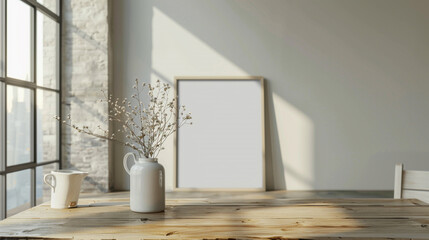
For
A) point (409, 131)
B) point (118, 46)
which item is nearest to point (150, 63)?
point (118, 46)

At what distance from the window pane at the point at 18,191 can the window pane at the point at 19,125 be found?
0.13 m

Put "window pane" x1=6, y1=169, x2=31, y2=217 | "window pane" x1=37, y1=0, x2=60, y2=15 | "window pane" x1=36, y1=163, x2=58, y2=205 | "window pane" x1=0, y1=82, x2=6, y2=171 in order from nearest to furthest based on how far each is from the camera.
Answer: "window pane" x1=0, y1=82, x2=6, y2=171 < "window pane" x1=6, y1=169, x2=31, y2=217 < "window pane" x1=36, y1=163, x2=58, y2=205 < "window pane" x1=37, y1=0, x2=60, y2=15

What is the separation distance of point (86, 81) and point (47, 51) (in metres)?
0.57

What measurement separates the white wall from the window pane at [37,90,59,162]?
0.77 meters

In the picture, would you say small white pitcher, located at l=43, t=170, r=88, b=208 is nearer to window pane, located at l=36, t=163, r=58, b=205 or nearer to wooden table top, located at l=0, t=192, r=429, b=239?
wooden table top, located at l=0, t=192, r=429, b=239

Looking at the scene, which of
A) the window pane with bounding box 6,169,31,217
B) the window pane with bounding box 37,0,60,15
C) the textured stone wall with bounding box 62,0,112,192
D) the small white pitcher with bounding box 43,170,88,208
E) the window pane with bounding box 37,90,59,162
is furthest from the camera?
the textured stone wall with bounding box 62,0,112,192

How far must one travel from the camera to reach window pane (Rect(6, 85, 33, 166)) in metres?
3.59

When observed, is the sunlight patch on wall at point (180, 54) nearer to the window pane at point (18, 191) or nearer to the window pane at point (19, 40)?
the window pane at point (19, 40)

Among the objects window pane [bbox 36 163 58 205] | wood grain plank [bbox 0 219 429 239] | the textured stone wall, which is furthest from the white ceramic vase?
the textured stone wall

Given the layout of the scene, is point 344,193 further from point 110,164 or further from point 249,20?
point 110,164

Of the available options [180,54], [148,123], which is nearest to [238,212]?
[148,123]

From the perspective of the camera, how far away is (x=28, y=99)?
4.02m

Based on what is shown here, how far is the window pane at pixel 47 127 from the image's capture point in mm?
4332

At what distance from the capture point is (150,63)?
511cm
